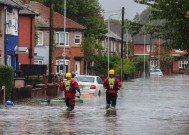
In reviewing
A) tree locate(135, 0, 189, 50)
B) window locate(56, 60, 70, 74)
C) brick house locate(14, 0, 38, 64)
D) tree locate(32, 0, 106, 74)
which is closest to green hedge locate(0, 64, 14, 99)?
tree locate(135, 0, 189, 50)

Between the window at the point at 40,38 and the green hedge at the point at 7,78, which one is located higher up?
the window at the point at 40,38

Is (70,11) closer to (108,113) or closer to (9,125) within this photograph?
(108,113)

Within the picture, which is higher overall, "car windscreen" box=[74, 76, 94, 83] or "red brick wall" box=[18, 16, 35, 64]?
"red brick wall" box=[18, 16, 35, 64]

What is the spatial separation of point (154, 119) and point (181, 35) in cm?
335

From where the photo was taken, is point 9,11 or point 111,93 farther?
point 9,11

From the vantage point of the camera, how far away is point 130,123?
72.4ft

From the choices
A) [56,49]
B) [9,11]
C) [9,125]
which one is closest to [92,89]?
[9,11]

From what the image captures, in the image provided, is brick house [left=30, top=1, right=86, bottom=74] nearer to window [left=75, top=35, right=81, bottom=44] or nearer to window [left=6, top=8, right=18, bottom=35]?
window [left=75, top=35, right=81, bottom=44]

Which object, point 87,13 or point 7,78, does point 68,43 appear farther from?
point 7,78

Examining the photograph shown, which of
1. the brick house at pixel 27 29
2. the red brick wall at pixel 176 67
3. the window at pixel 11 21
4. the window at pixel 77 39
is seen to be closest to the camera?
the window at pixel 11 21

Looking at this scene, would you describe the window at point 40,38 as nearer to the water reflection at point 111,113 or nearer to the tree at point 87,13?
the tree at point 87,13

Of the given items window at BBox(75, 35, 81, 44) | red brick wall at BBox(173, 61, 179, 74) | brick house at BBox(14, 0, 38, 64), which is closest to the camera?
brick house at BBox(14, 0, 38, 64)

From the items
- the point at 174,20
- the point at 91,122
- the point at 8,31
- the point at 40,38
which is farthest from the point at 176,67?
the point at 91,122

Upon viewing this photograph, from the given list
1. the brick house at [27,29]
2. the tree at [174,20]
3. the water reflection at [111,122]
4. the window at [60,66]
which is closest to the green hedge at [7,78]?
the water reflection at [111,122]
